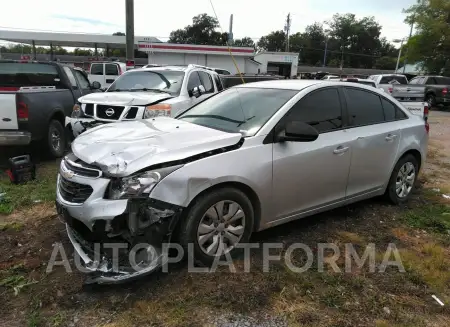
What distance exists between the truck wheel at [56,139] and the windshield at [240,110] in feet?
12.3

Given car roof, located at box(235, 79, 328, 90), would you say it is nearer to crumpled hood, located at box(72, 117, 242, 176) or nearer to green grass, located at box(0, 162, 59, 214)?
crumpled hood, located at box(72, 117, 242, 176)

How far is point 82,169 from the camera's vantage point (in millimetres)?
3219

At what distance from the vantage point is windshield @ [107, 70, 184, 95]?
25.9 feet

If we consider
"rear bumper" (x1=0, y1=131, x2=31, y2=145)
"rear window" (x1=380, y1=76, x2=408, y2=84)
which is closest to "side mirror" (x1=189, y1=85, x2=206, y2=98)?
"rear bumper" (x1=0, y1=131, x2=31, y2=145)

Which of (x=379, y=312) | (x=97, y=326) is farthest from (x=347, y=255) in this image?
(x=97, y=326)

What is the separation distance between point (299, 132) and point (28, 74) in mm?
6556

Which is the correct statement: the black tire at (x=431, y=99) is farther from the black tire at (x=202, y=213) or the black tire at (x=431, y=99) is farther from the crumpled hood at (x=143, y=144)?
the black tire at (x=202, y=213)

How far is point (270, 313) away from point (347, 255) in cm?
128

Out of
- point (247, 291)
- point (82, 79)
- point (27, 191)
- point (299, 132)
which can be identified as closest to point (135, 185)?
point (247, 291)

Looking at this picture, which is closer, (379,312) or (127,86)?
(379,312)

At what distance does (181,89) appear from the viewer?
779 cm

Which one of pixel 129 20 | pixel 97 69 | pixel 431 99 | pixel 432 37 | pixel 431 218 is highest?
pixel 432 37

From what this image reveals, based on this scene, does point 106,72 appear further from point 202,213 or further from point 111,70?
point 202,213

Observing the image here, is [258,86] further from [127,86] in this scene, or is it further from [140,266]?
[127,86]
